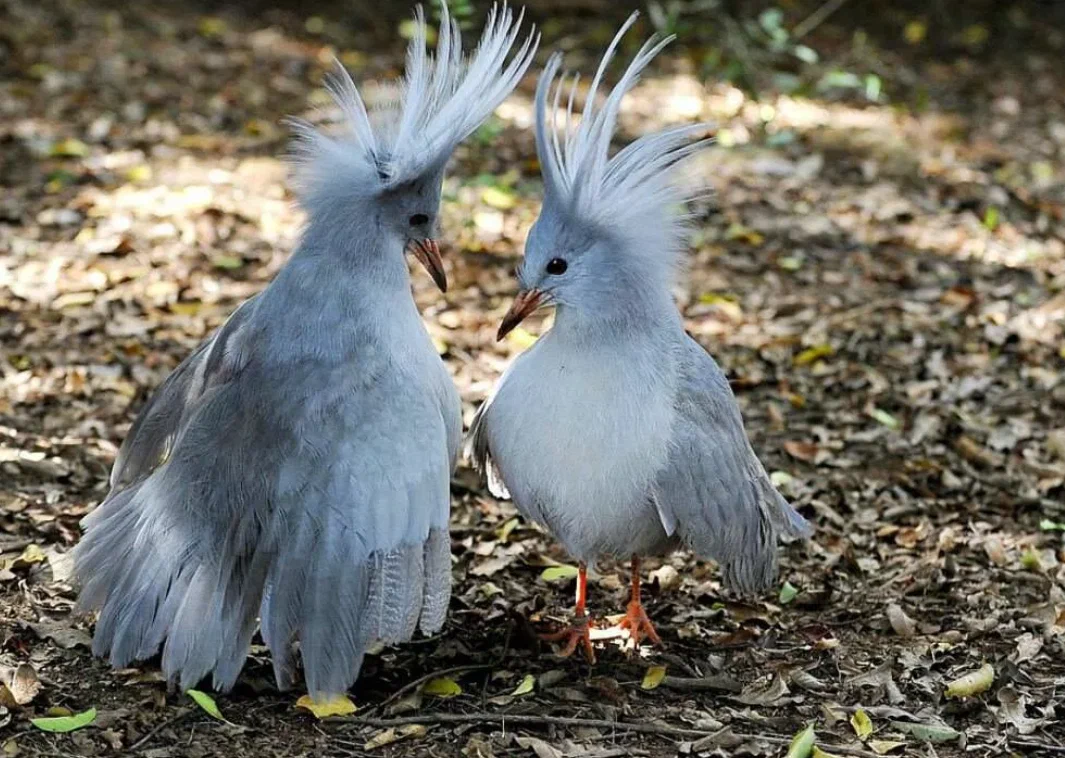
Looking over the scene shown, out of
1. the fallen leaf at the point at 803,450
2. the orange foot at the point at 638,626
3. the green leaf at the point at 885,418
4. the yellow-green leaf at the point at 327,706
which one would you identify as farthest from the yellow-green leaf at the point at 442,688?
the green leaf at the point at 885,418

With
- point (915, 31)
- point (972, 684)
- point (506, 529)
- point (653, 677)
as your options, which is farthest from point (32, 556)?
point (915, 31)

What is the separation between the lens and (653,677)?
3.88 meters

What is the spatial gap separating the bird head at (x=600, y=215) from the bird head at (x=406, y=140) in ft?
0.60

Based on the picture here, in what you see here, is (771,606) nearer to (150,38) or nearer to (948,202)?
(948,202)

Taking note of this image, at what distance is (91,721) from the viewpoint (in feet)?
11.2

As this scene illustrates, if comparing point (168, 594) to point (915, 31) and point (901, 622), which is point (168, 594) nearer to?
point (901, 622)

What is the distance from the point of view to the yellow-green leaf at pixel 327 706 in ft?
11.5

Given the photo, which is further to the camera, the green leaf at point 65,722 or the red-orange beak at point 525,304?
the red-orange beak at point 525,304

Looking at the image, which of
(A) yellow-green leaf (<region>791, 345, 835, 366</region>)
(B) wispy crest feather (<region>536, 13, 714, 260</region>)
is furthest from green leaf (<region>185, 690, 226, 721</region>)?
(A) yellow-green leaf (<region>791, 345, 835, 366</region>)

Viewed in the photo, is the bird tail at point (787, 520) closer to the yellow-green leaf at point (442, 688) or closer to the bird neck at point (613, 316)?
the bird neck at point (613, 316)

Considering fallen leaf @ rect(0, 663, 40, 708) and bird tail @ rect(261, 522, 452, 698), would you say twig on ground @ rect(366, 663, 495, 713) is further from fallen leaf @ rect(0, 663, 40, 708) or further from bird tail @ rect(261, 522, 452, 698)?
fallen leaf @ rect(0, 663, 40, 708)

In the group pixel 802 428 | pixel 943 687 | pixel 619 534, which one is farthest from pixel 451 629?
pixel 802 428

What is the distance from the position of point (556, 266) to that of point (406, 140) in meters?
0.50

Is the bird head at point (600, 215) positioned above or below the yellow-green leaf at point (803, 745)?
above
